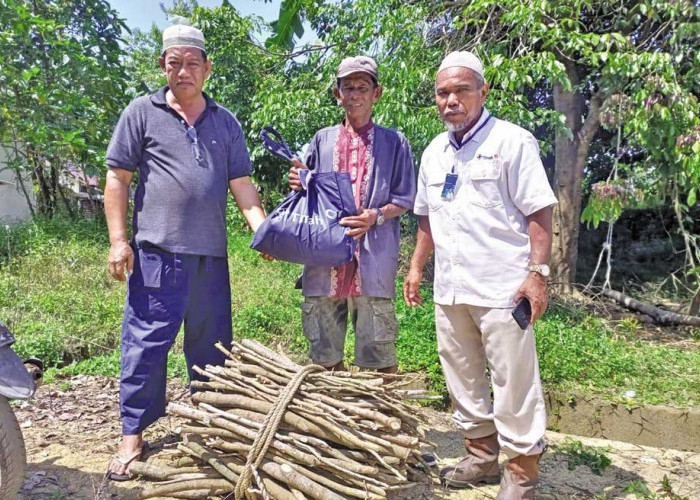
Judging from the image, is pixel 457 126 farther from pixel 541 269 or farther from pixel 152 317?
pixel 152 317

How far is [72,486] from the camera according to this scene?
298 cm

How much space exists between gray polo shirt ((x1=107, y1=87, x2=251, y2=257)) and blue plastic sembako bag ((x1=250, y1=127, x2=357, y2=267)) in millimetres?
314

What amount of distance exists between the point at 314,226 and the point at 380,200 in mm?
451

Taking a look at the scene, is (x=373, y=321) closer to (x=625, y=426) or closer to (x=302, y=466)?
(x=302, y=466)

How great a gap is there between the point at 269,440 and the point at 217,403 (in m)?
0.39

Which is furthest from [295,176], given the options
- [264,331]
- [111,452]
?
[264,331]

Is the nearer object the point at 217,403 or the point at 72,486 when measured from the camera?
the point at 217,403

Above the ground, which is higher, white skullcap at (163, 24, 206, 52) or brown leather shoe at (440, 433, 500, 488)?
white skullcap at (163, 24, 206, 52)

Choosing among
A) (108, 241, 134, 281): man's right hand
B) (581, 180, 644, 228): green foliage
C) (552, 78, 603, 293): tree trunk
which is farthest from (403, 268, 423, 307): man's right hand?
(552, 78, 603, 293): tree trunk

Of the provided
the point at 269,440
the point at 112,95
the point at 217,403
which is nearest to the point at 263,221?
the point at 217,403

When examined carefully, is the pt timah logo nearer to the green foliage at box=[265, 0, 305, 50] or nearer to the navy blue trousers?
the navy blue trousers

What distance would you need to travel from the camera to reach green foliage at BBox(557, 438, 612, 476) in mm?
3359

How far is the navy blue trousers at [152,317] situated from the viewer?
3.06 metres

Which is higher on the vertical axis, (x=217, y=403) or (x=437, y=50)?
(x=437, y=50)
